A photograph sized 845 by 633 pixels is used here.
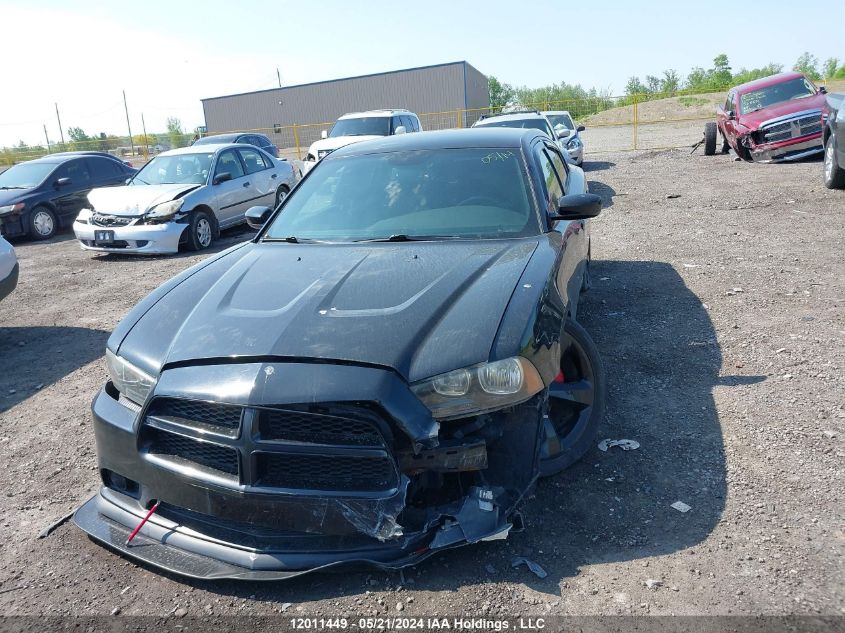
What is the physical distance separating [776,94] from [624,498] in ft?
47.7

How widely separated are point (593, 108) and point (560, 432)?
122 ft

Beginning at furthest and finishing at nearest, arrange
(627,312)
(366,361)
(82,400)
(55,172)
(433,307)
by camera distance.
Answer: (55,172), (627,312), (82,400), (433,307), (366,361)

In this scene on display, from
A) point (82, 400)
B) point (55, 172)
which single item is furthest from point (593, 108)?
point (82, 400)

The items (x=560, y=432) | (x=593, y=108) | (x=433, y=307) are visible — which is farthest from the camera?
(x=593, y=108)

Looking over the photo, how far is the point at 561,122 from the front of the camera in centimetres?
1759

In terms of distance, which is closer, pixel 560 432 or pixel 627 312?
pixel 560 432

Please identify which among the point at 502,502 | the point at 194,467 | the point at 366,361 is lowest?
the point at 502,502

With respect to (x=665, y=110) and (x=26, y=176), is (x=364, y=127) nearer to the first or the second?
(x=26, y=176)

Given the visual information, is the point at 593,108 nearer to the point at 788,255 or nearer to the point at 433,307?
the point at 788,255

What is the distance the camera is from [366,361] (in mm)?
2553

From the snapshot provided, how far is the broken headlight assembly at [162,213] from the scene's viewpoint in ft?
32.5

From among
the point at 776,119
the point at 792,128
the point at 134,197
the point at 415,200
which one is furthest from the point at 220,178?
the point at 792,128

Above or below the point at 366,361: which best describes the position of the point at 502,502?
below

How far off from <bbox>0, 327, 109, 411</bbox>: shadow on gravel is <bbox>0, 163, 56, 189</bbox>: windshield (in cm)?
722
